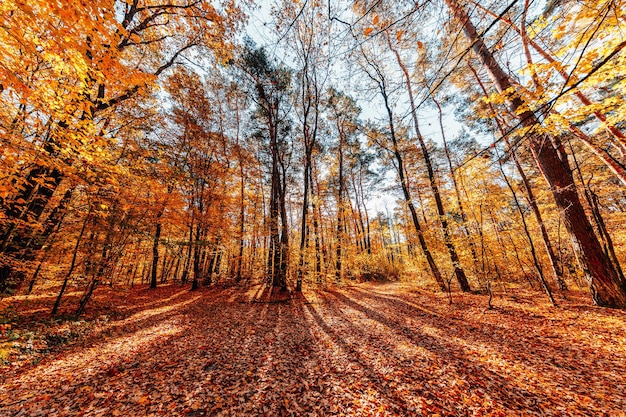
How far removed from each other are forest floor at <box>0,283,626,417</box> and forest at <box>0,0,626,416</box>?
0.04 metres

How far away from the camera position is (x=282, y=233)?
30.2 ft

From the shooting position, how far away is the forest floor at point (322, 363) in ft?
9.12

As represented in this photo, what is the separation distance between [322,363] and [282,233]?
5825 millimetres

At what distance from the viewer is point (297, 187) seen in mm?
17203

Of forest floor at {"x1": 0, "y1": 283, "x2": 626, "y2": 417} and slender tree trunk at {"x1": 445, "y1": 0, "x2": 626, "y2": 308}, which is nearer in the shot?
forest floor at {"x1": 0, "y1": 283, "x2": 626, "y2": 417}

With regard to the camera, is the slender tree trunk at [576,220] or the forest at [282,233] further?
the slender tree trunk at [576,220]

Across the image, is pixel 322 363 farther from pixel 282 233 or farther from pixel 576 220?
pixel 576 220

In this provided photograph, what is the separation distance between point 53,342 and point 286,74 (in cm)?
A: 1224

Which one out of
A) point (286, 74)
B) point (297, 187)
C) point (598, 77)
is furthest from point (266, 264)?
point (598, 77)

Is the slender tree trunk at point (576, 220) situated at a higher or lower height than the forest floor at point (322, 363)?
higher

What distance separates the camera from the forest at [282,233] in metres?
2.73

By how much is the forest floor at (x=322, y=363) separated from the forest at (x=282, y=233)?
0.04m

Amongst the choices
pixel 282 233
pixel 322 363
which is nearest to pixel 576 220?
pixel 322 363

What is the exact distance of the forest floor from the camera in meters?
2.78
